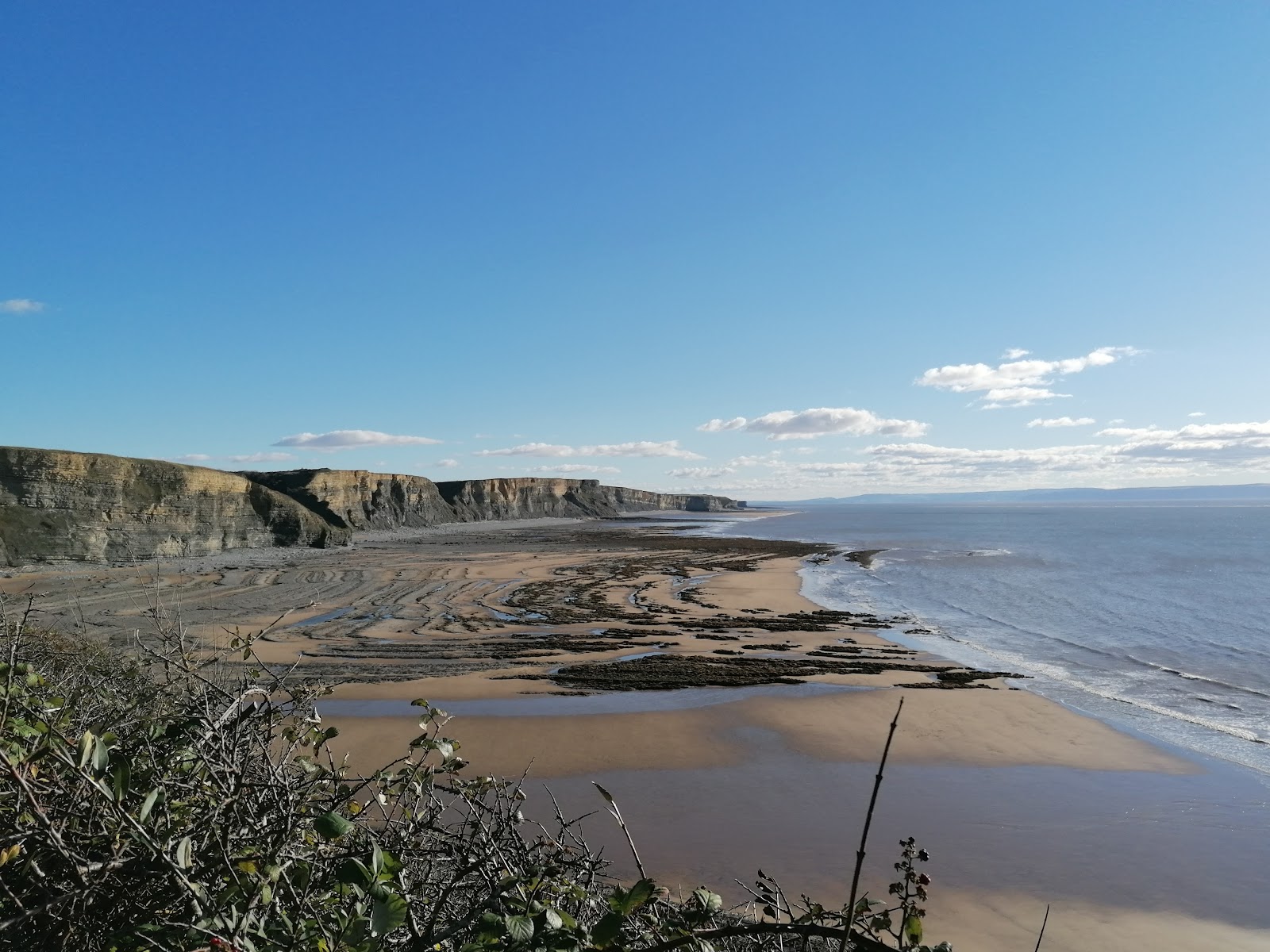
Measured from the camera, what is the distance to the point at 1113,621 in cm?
2559

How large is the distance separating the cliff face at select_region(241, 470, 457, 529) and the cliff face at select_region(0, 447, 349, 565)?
13.8 m

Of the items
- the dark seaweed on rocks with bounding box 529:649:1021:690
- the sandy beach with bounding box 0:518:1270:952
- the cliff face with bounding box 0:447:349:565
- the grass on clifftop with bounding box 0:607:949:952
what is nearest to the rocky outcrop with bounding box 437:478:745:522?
the cliff face with bounding box 0:447:349:565

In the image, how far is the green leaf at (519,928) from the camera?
146 centimetres

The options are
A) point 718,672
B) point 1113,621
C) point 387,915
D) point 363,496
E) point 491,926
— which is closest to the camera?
point 387,915

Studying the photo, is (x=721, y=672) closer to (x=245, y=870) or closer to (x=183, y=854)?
(x=245, y=870)

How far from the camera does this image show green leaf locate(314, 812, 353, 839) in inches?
60.6

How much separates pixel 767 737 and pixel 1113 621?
63.9 ft

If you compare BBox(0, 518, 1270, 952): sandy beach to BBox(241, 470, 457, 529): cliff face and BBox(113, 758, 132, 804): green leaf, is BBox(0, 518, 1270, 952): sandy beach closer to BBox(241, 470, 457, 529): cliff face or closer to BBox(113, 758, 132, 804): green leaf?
BBox(113, 758, 132, 804): green leaf

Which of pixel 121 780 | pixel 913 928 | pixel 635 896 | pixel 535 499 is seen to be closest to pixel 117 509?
pixel 121 780

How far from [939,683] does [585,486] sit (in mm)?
112218

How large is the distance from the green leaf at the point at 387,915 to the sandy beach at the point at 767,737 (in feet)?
7.08

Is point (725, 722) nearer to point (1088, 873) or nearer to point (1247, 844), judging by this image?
point (1088, 873)

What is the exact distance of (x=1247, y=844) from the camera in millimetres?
9016

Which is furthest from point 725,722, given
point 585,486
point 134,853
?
point 585,486
